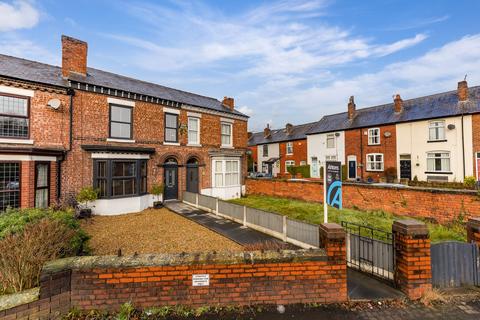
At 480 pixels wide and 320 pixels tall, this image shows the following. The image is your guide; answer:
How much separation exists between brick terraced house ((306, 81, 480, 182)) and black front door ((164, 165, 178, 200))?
61.3ft

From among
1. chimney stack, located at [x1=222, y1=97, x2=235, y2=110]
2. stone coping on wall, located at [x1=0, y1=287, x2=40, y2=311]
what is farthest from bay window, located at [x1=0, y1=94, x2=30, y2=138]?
chimney stack, located at [x1=222, y1=97, x2=235, y2=110]

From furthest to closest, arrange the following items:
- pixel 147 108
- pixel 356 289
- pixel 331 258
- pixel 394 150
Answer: pixel 394 150
pixel 147 108
pixel 356 289
pixel 331 258

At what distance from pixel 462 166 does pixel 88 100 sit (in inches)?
1075

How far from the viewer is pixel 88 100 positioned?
12.3 metres

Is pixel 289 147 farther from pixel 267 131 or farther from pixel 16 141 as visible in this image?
pixel 16 141

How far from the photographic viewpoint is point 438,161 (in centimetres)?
1956

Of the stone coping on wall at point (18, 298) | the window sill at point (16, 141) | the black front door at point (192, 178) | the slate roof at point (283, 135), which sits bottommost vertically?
the stone coping on wall at point (18, 298)

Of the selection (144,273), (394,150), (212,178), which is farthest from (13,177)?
(394,150)

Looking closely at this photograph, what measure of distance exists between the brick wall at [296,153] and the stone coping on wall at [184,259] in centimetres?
2811

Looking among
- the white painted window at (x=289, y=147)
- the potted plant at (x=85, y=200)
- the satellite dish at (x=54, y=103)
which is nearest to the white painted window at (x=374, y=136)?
the white painted window at (x=289, y=147)

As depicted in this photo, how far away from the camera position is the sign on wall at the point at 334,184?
243 inches

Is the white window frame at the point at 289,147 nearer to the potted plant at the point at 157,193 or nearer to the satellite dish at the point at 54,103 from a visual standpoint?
the potted plant at the point at 157,193

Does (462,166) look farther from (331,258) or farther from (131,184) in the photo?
(131,184)

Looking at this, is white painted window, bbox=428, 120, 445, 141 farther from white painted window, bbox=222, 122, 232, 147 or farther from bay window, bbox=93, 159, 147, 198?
bay window, bbox=93, 159, 147, 198
